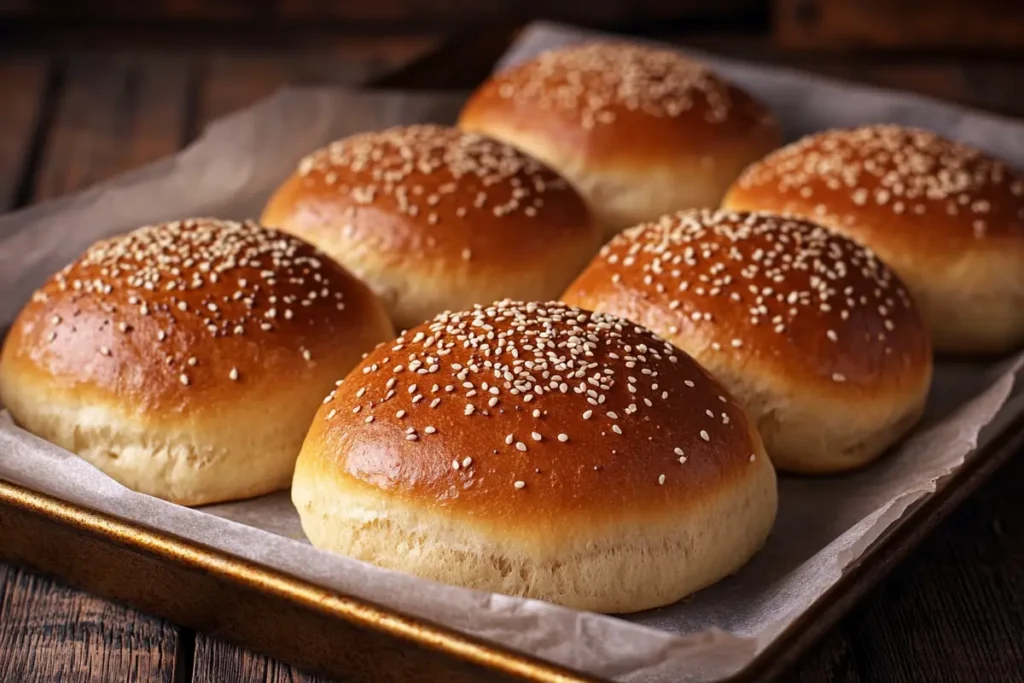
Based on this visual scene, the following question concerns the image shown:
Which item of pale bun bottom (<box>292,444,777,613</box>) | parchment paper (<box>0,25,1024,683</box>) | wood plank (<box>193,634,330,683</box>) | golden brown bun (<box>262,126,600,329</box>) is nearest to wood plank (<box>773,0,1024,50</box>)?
parchment paper (<box>0,25,1024,683</box>)

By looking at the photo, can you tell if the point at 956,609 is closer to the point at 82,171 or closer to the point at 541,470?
the point at 541,470

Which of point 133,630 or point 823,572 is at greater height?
point 823,572

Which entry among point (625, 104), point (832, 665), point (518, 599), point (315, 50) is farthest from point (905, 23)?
point (518, 599)

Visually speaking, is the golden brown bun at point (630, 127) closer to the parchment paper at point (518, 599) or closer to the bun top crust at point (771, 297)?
the parchment paper at point (518, 599)

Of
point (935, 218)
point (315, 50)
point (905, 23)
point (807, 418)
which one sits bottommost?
point (315, 50)

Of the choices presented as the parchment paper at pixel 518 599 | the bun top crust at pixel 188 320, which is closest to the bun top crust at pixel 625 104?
the parchment paper at pixel 518 599

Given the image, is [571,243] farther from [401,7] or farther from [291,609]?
[401,7]

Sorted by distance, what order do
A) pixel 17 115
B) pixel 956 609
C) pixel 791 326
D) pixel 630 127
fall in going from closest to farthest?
pixel 956 609 < pixel 791 326 < pixel 630 127 < pixel 17 115

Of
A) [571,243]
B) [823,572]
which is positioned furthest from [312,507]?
[571,243]
